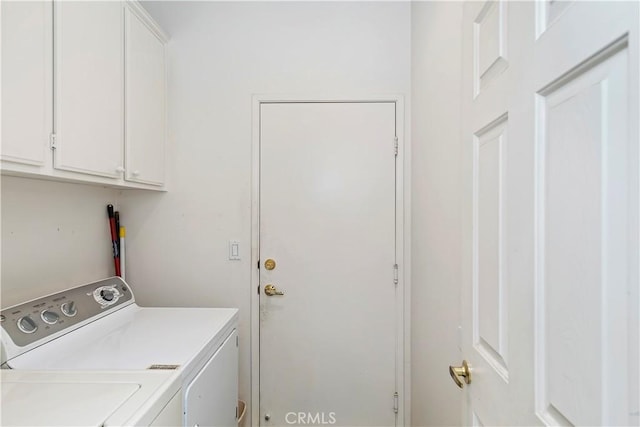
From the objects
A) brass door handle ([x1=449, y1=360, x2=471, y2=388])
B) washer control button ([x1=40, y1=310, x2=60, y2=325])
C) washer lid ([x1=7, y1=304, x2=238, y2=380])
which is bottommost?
washer lid ([x1=7, y1=304, x2=238, y2=380])

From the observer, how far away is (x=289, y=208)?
75.9 inches

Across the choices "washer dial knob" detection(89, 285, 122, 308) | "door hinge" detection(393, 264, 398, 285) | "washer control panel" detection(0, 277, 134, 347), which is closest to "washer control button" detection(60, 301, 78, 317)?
"washer control panel" detection(0, 277, 134, 347)

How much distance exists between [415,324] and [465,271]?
99 cm

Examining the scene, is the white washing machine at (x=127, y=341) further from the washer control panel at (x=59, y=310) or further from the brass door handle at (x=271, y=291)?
the brass door handle at (x=271, y=291)

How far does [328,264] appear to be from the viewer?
6.29ft

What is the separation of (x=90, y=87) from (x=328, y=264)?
1.44 metres

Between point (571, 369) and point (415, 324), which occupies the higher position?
point (571, 369)

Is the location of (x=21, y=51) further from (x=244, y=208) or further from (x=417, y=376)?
(x=417, y=376)

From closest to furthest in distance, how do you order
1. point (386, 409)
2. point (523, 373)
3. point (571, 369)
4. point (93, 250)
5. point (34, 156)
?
point (571, 369) → point (523, 373) → point (34, 156) → point (93, 250) → point (386, 409)

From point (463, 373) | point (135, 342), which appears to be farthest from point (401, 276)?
point (135, 342)

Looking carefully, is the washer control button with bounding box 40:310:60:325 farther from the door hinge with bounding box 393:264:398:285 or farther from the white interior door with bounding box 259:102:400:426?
the door hinge with bounding box 393:264:398:285

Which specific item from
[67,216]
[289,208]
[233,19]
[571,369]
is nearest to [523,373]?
[571,369]

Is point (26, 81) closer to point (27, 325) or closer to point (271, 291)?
point (27, 325)

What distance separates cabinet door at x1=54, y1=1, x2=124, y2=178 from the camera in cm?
114
